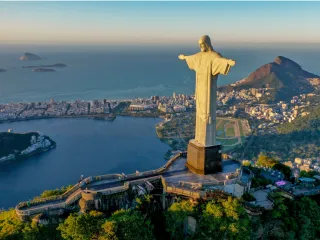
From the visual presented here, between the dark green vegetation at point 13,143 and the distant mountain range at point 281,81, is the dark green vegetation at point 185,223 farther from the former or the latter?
the distant mountain range at point 281,81

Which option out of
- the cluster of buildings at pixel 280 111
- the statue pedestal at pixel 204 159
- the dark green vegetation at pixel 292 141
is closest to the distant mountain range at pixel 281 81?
the cluster of buildings at pixel 280 111

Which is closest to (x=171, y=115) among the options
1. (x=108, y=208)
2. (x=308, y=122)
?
(x=308, y=122)

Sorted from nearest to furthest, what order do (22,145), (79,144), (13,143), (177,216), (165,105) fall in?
1. (177,216)
2. (13,143)
3. (22,145)
4. (79,144)
5. (165,105)

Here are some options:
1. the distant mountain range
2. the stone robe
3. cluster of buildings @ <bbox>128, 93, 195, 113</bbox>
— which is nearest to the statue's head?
the stone robe

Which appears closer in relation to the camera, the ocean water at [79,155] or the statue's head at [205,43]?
the statue's head at [205,43]

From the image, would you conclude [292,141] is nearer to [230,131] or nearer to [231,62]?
[230,131]

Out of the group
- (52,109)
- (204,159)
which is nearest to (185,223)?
(204,159)
